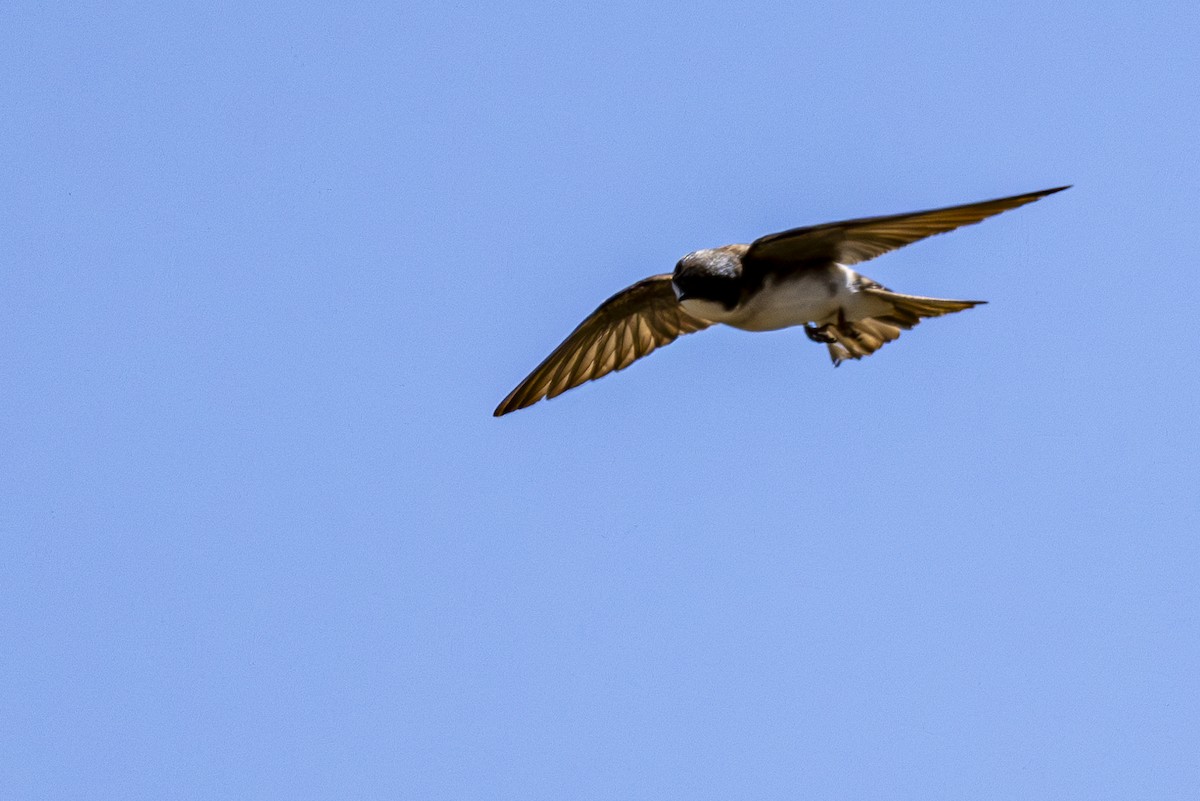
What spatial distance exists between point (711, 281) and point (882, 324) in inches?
63.9

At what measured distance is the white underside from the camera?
10117mm

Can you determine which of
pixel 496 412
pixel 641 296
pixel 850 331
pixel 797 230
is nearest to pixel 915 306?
pixel 850 331

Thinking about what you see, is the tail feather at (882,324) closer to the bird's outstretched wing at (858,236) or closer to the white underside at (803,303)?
the white underside at (803,303)

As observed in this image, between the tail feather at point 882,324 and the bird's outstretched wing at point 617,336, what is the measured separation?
1.21 metres

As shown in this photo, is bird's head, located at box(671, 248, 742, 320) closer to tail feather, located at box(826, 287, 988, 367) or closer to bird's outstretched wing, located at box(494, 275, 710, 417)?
tail feather, located at box(826, 287, 988, 367)

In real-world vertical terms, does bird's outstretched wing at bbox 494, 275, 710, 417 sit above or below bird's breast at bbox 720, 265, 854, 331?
above

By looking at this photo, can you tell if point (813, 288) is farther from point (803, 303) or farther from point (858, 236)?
point (858, 236)

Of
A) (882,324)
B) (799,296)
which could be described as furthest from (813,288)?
(882,324)

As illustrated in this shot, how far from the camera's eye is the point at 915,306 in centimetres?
1031

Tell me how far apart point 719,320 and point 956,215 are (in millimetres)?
2227

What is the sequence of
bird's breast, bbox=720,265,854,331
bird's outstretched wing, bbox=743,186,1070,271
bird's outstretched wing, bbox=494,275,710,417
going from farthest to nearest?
bird's outstretched wing, bbox=494,275,710,417
bird's breast, bbox=720,265,854,331
bird's outstretched wing, bbox=743,186,1070,271

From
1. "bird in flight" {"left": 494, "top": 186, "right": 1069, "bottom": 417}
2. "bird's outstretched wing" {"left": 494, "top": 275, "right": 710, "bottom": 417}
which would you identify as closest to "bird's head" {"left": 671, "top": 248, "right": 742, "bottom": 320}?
"bird in flight" {"left": 494, "top": 186, "right": 1069, "bottom": 417}

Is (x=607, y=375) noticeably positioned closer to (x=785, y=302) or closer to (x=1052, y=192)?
(x=785, y=302)

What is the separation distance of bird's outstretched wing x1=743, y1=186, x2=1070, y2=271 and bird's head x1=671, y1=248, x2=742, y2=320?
0.42 ft
